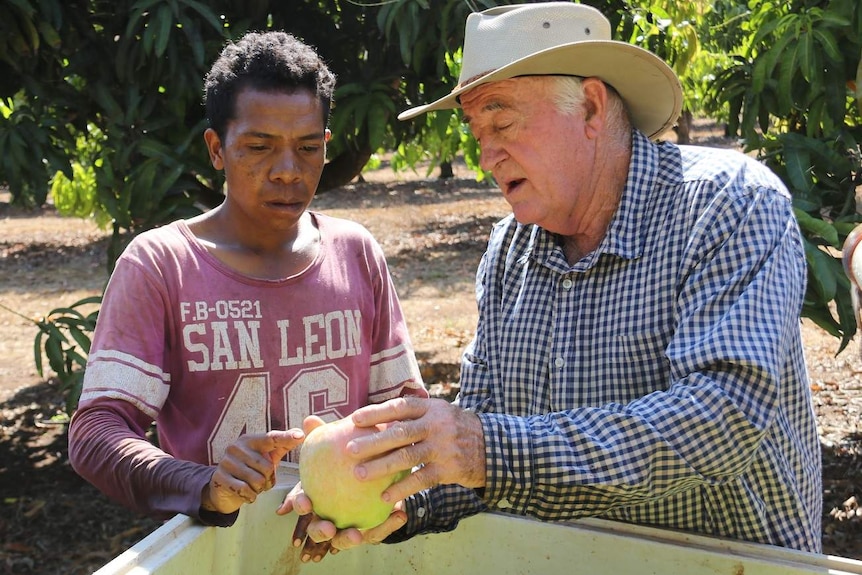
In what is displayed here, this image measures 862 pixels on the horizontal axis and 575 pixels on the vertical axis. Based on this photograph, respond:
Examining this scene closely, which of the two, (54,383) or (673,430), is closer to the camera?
(673,430)

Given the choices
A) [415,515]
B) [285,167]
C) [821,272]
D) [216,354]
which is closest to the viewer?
[415,515]

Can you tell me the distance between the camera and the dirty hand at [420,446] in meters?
1.37

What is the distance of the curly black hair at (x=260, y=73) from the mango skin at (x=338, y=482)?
88cm

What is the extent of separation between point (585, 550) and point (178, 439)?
0.87 metres

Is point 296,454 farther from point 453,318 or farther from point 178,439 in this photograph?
point 453,318

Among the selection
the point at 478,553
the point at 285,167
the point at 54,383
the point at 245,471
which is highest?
the point at 285,167

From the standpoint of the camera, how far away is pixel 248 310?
2004 mm

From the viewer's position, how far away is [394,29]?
147 inches

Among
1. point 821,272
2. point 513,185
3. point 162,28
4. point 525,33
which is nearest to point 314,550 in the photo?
point 513,185

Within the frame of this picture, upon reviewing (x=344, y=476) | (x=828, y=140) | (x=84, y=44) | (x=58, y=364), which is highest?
(x=84, y=44)

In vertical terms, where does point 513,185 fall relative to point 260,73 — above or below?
below

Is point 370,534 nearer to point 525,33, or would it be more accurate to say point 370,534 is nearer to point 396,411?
point 396,411

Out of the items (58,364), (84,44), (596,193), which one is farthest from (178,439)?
(84,44)

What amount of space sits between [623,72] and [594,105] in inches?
3.3
